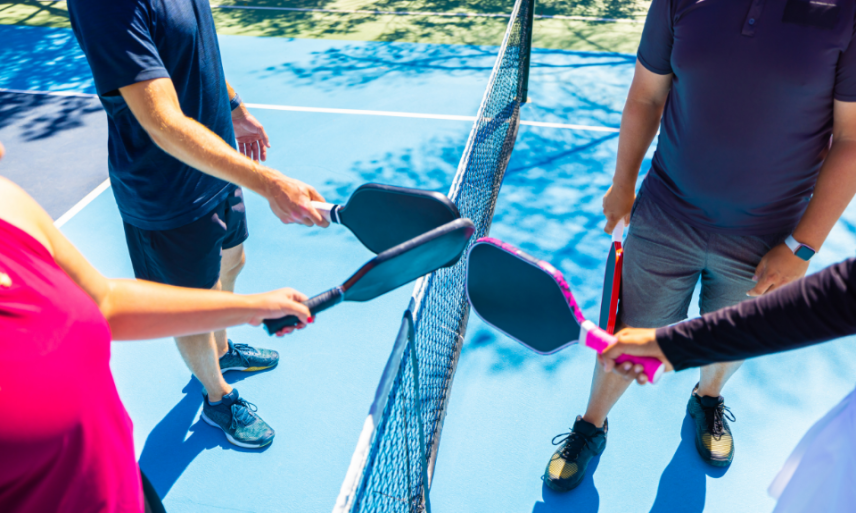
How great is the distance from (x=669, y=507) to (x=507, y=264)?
1.59 metres

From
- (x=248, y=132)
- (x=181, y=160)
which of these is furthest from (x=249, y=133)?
(x=181, y=160)

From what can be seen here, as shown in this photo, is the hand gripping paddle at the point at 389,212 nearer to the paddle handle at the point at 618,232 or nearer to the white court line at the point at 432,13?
the paddle handle at the point at 618,232

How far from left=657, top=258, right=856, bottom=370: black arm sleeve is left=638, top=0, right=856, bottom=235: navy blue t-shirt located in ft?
2.54

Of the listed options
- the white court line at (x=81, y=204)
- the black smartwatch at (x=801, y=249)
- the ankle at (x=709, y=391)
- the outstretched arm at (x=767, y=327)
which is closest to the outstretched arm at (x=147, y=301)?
the outstretched arm at (x=767, y=327)

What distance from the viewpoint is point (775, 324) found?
4.93 ft

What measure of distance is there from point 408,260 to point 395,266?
0.05 m

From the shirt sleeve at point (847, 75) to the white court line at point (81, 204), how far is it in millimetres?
5176

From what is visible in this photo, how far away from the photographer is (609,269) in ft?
8.23

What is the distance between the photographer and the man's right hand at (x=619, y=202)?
2588 mm

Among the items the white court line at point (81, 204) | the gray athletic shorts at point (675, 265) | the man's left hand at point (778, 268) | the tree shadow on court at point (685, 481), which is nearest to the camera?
the man's left hand at point (778, 268)

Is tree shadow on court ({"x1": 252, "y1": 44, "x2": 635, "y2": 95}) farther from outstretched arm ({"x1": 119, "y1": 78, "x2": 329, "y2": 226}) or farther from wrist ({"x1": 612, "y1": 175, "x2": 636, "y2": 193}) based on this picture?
outstretched arm ({"x1": 119, "y1": 78, "x2": 329, "y2": 226})

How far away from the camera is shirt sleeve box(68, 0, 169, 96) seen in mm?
2021

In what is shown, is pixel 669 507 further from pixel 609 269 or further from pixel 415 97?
pixel 415 97

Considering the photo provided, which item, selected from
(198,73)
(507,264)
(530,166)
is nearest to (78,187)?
(198,73)
